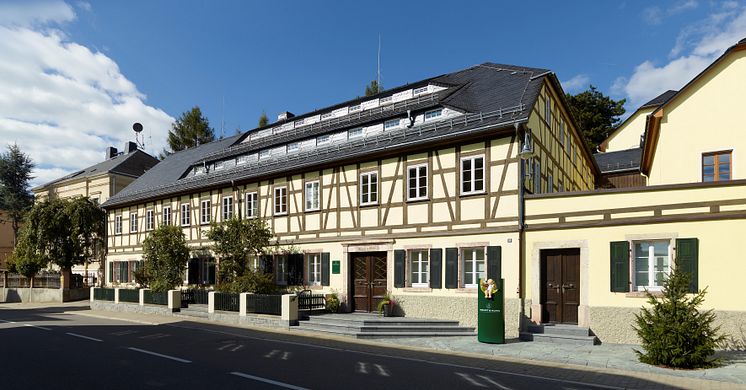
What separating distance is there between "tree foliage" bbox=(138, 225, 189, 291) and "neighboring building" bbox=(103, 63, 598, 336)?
124 cm

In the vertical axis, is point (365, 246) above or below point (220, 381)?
above

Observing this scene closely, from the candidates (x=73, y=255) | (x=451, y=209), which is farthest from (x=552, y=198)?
(x=73, y=255)

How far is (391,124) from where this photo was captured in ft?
66.8

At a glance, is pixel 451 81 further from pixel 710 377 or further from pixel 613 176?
pixel 710 377

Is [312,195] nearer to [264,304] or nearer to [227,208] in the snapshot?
[264,304]

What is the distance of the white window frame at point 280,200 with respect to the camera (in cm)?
2181

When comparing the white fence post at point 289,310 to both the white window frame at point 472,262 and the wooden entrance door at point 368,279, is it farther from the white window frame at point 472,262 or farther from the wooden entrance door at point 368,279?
the white window frame at point 472,262

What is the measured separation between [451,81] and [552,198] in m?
8.78

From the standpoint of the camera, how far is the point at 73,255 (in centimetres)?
3200

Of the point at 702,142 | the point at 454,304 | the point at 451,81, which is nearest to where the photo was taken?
the point at 454,304

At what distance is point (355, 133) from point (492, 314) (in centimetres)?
1049

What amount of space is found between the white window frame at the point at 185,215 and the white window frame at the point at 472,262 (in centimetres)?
1546

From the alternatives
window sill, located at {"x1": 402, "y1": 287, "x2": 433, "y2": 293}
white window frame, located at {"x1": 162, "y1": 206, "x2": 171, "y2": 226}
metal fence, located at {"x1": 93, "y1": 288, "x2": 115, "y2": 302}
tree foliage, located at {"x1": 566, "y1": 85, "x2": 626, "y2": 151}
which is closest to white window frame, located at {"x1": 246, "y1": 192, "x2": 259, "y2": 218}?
white window frame, located at {"x1": 162, "y1": 206, "x2": 171, "y2": 226}

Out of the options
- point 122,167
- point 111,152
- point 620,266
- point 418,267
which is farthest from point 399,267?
point 111,152
